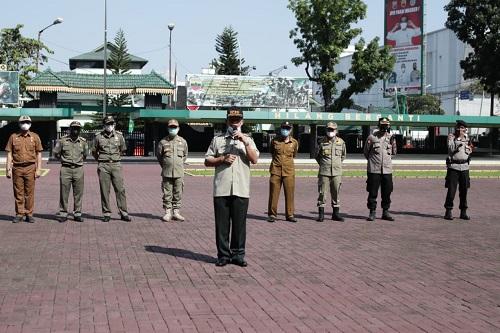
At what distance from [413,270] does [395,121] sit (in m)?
37.9

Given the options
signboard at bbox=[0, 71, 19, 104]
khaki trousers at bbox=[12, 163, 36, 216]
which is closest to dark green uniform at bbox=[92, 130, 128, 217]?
khaki trousers at bbox=[12, 163, 36, 216]

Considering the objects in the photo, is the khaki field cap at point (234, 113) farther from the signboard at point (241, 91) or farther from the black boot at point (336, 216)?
the signboard at point (241, 91)

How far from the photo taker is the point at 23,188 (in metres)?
12.7

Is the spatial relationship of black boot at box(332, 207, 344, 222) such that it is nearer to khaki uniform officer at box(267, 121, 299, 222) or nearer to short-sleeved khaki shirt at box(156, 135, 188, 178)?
khaki uniform officer at box(267, 121, 299, 222)

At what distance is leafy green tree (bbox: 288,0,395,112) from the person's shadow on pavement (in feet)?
145

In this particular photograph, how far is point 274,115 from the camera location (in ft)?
145

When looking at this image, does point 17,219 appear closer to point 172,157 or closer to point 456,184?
point 172,157

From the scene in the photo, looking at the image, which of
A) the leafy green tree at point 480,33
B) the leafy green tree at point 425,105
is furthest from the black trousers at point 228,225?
the leafy green tree at point 425,105

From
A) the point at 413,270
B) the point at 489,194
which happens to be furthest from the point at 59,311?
the point at 489,194

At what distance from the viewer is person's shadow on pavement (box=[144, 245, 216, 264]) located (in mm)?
9023

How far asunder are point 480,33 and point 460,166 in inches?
1574

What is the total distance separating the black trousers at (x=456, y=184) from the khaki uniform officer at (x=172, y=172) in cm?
500

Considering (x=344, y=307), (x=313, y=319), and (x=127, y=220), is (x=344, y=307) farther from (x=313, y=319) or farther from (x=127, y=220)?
(x=127, y=220)

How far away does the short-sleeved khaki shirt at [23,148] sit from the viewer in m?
12.7
